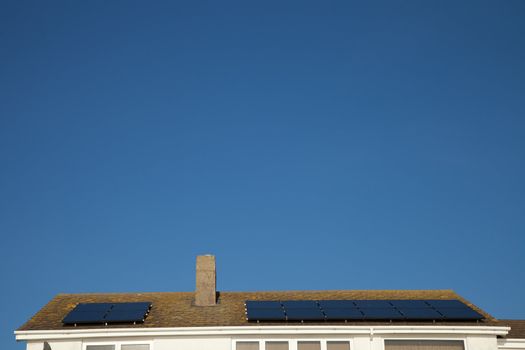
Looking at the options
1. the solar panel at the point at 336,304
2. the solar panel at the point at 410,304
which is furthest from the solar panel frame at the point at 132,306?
the solar panel at the point at 410,304

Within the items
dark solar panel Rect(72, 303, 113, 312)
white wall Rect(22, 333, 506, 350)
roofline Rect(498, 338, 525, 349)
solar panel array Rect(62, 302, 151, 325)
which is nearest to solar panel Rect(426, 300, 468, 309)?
white wall Rect(22, 333, 506, 350)

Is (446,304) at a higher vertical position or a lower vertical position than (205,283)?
lower

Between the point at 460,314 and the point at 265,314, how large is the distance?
949 centimetres

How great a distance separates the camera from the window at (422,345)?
114 feet

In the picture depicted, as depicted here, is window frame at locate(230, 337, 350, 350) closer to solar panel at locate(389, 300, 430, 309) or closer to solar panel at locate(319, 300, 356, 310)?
solar panel at locate(319, 300, 356, 310)

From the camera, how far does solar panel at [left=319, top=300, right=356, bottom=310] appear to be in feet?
119

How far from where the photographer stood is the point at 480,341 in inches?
1367

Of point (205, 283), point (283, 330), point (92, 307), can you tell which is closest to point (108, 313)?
point (92, 307)

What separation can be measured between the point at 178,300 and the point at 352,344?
1008 cm

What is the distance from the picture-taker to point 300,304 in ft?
120

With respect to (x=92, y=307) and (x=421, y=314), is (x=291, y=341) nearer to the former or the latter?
(x=421, y=314)

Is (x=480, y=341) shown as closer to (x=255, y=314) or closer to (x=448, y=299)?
(x=448, y=299)

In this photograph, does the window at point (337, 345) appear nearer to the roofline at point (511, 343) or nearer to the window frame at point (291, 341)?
the window frame at point (291, 341)

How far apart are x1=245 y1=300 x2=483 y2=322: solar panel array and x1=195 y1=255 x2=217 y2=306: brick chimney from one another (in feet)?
7.87
